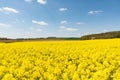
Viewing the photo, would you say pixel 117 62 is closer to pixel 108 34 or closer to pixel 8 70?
pixel 8 70

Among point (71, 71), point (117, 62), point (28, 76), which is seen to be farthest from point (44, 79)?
point (117, 62)

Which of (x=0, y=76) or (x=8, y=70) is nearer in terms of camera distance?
(x=0, y=76)

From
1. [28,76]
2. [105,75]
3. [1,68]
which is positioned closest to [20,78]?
[28,76]

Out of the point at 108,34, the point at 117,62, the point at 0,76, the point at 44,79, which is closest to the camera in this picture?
the point at 44,79

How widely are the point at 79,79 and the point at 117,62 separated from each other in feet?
12.7

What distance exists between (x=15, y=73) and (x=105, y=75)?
2.75 meters

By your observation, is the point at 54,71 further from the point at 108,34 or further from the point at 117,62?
the point at 108,34

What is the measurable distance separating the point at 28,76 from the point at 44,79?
555 millimetres

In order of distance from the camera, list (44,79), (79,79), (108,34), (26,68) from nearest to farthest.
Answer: (79,79) < (44,79) < (26,68) < (108,34)

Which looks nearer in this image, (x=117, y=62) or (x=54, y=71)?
(x=54, y=71)

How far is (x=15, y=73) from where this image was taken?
8.46 metres

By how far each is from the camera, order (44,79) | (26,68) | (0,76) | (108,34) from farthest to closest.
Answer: (108,34) < (26,68) < (0,76) < (44,79)

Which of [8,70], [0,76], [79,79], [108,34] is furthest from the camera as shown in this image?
[108,34]

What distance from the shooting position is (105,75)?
767 centimetres
